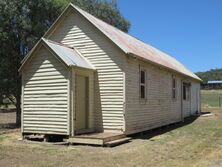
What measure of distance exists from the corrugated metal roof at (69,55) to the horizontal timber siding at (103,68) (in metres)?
0.36

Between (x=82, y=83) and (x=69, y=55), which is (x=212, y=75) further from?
(x=69, y=55)

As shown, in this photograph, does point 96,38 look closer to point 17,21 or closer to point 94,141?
point 94,141

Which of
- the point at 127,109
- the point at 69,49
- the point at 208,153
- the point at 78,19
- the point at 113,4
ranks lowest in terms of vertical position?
the point at 208,153

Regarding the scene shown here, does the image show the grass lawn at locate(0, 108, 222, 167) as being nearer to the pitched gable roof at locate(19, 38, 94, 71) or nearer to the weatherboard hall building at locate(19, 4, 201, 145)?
the weatherboard hall building at locate(19, 4, 201, 145)

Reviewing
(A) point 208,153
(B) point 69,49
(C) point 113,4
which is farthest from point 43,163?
(C) point 113,4

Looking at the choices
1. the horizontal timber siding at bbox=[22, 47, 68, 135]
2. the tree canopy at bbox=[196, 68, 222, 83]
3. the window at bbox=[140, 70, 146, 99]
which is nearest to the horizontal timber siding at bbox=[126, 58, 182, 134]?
the window at bbox=[140, 70, 146, 99]

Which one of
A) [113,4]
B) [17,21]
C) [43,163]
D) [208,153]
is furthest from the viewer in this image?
[113,4]

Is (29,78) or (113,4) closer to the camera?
(29,78)

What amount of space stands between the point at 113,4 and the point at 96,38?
27.6 metres

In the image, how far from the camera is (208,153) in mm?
13344

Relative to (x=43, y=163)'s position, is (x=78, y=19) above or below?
above

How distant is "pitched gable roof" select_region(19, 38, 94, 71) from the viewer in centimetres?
1579

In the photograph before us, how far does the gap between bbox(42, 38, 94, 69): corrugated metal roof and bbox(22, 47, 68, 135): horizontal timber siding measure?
1.01 ft

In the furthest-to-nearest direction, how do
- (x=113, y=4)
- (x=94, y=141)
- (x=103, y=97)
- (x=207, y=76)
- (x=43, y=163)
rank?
(x=207, y=76) < (x=113, y=4) < (x=103, y=97) < (x=94, y=141) < (x=43, y=163)
